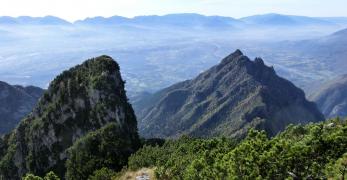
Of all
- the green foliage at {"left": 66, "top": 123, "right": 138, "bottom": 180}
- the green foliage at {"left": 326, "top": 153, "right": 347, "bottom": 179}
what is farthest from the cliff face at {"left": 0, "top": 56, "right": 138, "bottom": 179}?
the green foliage at {"left": 326, "top": 153, "right": 347, "bottom": 179}

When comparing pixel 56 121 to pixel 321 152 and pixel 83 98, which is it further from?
pixel 321 152

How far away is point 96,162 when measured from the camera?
12144 cm

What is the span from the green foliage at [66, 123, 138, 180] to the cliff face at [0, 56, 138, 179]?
500cm

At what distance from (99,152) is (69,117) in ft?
71.0

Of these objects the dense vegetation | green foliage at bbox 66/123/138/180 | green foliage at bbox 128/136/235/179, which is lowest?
green foliage at bbox 66/123/138/180

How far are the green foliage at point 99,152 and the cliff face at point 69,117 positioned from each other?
500 centimetres

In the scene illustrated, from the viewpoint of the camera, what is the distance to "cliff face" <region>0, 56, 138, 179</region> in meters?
137

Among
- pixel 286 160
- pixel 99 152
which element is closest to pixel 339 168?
pixel 286 160

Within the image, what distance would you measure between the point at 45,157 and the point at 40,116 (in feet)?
46.3

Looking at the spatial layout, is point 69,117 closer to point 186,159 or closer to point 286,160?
point 186,159

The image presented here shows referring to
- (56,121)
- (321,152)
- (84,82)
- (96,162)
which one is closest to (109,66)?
(84,82)

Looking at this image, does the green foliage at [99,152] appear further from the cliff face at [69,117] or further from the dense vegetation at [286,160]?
the dense vegetation at [286,160]

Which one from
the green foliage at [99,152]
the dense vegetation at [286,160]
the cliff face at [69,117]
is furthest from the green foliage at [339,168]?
the cliff face at [69,117]

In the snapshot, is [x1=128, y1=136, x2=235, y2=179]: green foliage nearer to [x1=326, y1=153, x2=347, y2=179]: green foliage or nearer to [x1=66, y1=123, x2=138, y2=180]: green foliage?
[x1=66, y1=123, x2=138, y2=180]: green foliage
